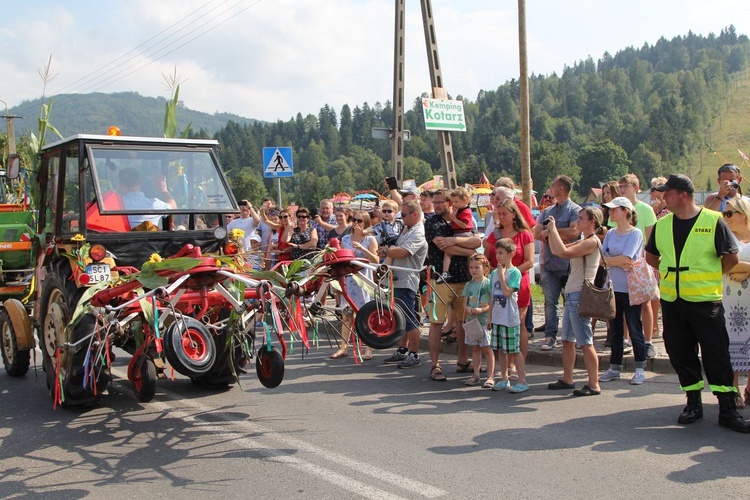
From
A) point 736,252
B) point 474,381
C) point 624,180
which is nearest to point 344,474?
point 474,381

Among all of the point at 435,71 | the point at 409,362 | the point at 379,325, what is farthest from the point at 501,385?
the point at 435,71

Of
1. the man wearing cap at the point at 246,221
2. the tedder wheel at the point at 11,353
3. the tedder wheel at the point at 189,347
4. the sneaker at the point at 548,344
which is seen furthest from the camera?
the man wearing cap at the point at 246,221

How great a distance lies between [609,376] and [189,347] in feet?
15.0

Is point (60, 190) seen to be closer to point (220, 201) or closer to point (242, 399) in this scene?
point (220, 201)

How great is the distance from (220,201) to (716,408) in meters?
5.05

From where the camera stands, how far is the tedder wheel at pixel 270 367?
5.84 m

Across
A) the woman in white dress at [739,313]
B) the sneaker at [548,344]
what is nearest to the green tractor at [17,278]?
the sneaker at [548,344]

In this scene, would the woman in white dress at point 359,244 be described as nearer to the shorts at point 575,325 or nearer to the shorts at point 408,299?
the shorts at point 408,299

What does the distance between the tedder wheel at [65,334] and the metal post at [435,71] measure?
11509mm

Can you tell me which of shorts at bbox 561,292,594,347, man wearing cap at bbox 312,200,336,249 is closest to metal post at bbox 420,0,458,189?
man wearing cap at bbox 312,200,336,249

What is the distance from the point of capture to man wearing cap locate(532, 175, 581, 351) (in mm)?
9094

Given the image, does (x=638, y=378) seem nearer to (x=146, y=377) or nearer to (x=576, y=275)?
(x=576, y=275)

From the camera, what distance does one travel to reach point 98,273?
255 inches

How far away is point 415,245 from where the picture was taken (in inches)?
341
